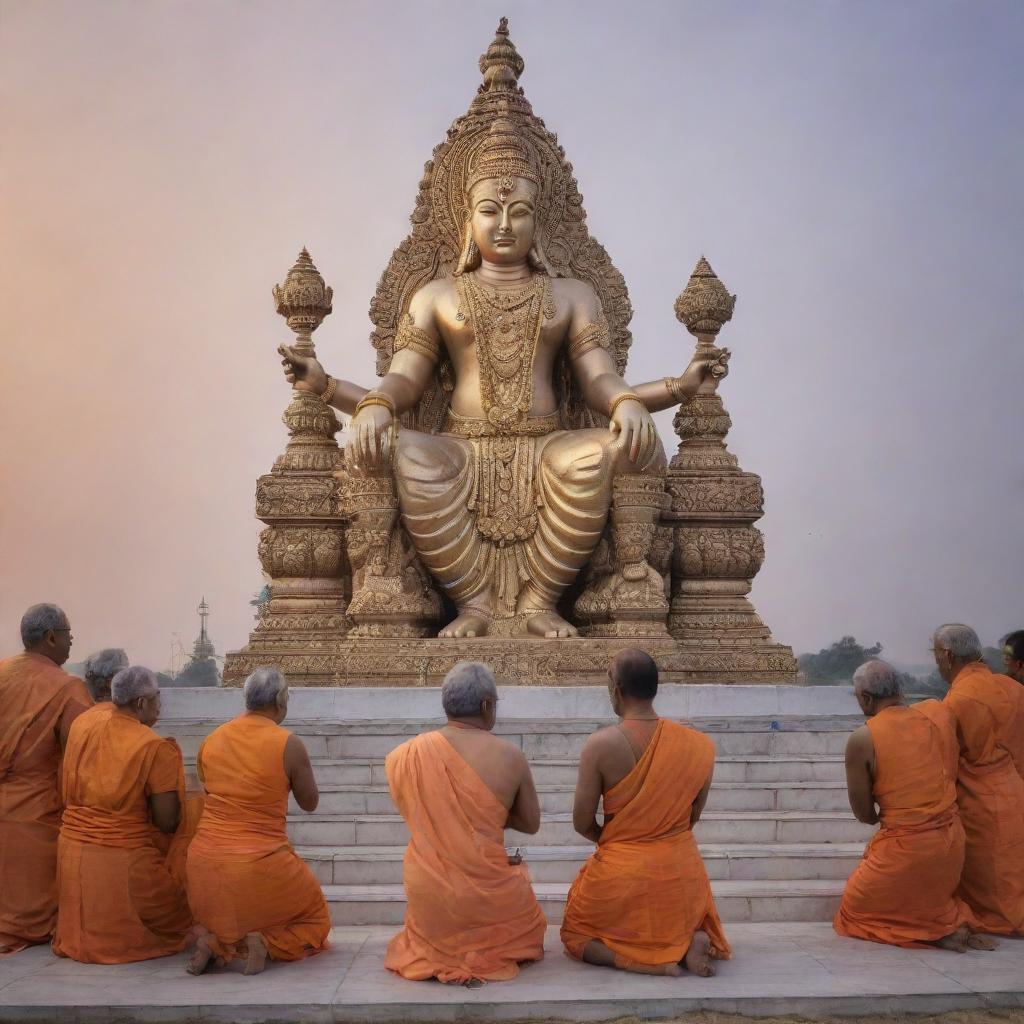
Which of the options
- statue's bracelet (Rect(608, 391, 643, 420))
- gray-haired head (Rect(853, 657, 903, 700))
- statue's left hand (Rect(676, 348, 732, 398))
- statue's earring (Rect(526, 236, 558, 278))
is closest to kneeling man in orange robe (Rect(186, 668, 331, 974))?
gray-haired head (Rect(853, 657, 903, 700))

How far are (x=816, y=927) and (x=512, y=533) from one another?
4.10 metres

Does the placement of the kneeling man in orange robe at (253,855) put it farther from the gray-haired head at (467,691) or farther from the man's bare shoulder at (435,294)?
the man's bare shoulder at (435,294)

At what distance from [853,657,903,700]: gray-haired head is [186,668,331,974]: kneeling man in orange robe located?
90.3 inches

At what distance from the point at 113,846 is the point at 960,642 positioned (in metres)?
3.71

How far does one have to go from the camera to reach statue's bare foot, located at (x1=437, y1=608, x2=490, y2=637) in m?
9.18

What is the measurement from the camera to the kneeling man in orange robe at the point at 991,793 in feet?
19.2

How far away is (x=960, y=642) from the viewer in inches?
244

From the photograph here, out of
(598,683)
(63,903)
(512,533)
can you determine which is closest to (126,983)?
(63,903)

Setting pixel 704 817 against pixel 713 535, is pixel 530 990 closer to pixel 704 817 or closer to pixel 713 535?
pixel 704 817

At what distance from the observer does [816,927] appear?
19.6 ft

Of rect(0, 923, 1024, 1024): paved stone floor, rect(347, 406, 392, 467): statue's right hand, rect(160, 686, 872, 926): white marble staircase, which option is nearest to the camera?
rect(0, 923, 1024, 1024): paved stone floor

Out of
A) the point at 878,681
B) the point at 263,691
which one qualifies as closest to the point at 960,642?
the point at 878,681

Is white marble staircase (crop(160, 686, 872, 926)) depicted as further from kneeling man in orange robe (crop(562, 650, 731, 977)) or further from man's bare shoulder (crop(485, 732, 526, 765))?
man's bare shoulder (crop(485, 732, 526, 765))

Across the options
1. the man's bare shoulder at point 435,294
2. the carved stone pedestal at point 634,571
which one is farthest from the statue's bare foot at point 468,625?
the man's bare shoulder at point 435,294
